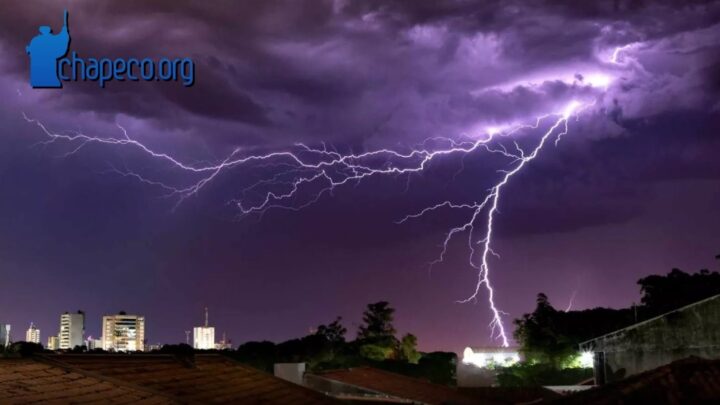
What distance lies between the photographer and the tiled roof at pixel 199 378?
396 inches

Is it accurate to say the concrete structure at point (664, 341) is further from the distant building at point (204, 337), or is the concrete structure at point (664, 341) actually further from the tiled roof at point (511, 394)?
the distant building at point (204, 337)

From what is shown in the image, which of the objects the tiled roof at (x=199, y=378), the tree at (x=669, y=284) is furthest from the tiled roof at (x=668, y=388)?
the tree at (x=669, y=284)

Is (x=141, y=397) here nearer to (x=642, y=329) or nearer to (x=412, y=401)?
(x=412, y=401)

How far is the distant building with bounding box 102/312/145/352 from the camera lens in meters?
170

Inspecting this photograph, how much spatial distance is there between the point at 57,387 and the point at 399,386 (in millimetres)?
16204

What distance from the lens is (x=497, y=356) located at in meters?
62.8

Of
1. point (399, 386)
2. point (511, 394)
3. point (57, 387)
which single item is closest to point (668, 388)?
point (57, 387)

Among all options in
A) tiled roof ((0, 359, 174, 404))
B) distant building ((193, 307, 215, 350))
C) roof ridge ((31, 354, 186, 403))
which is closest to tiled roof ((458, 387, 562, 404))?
roof ridge ((31, 354, 186, 403))

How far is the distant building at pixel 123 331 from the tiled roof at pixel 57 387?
16598cm

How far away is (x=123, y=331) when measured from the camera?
17700 cm

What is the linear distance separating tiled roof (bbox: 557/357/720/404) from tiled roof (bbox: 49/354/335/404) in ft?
16.2

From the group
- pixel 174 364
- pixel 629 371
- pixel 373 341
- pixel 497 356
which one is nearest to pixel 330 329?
pixel 373 341

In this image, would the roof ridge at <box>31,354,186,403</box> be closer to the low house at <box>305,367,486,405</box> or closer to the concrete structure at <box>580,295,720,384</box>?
the low house at <box>305,367,486,405</box>

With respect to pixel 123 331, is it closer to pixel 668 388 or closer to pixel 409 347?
pixel 409 347
